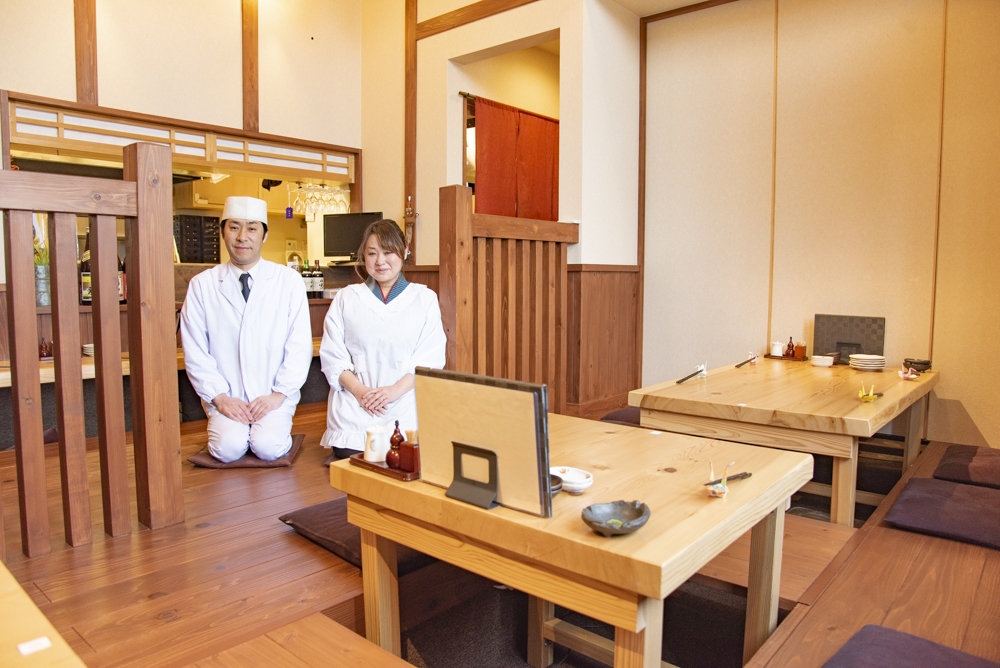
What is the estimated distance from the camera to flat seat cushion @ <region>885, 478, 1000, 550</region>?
199 cm

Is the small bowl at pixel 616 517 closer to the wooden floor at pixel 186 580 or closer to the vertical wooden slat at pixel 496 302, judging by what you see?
the wooden floor at pixel 186 580

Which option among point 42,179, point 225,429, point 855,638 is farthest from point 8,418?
point 855,638

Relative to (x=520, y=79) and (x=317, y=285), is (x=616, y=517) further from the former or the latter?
(x=317, y=285)

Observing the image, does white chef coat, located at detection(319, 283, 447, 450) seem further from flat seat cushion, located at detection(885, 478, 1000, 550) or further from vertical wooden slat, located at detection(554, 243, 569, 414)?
flat seat cushion, located at detection(885, 478, 1000, 550)

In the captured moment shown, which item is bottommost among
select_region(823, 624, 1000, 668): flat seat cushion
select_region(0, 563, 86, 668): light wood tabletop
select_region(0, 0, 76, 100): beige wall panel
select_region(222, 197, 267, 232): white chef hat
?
select_region(823, 624, 1000, 668): flat seat cushion

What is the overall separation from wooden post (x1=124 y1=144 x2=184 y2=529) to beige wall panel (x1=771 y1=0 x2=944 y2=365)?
10.7 ft

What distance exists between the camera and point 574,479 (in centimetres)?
134

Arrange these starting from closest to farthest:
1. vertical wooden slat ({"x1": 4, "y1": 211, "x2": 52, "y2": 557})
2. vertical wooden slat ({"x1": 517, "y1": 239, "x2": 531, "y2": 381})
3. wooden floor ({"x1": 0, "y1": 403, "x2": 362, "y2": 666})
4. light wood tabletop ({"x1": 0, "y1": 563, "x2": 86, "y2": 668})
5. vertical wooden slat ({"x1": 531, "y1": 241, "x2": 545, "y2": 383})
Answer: light wood tabletop ({"x1": 0, "y1": 563, "x2": 86, "y2": 668}) < wooden floor ({"x1": 0, "y1": 403, "x2": 362, "y2": 666}) < vertical wooden slat ({"x1": 4, "y1": 211, "x2": 52, "y2": 557}) < vertical wooden slat ({"x1": 517, "y1": 239, "x2": 531, "y2": 381}) < vertical wooden slat ({"x1": 531, "y1": 241, "x2": 545, "y2": 383})

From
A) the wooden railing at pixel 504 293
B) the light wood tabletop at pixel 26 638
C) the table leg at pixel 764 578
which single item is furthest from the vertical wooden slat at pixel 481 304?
the light wood tabletop at pixel 26 638

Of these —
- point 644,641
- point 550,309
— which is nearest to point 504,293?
point 550,309

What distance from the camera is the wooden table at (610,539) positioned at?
110 cm

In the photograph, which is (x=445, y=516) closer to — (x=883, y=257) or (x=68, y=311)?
(x=68, y=311)

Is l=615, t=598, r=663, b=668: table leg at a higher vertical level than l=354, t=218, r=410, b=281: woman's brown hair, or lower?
lower

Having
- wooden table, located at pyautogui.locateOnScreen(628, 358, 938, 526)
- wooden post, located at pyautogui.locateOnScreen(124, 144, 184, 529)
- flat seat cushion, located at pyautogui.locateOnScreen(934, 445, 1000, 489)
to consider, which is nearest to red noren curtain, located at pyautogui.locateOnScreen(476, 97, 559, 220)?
wooden table, located at pyautogui.locateOnScreen(628, 358, 938, 526)
